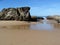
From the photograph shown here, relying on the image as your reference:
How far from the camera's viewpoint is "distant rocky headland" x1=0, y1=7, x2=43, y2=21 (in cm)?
2189

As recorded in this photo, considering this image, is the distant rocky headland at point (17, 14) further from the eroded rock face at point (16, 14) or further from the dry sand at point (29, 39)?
the dry sand at point (29, 39)

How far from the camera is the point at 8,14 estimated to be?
22984 millimetres

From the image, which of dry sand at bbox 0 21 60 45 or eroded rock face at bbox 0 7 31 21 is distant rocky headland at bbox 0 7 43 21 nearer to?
eroded rock face at bbox 0 7 31 21

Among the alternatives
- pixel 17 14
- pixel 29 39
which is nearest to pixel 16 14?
pixel 17 14

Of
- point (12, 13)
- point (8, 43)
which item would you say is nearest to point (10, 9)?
point (12, 13)

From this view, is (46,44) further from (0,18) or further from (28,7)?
(0,18)

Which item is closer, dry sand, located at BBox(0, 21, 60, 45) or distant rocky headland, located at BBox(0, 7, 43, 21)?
dry sand, located at BBox(0, 21, 60, 45)

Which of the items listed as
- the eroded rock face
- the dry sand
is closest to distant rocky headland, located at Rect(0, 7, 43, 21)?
the eroded rock face

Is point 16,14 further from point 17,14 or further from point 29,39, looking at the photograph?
point 29,39

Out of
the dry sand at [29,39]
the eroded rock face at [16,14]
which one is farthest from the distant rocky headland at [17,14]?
the dry sand at [29,39]

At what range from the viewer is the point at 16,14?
2253 centimetres

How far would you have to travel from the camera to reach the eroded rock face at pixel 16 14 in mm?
21891

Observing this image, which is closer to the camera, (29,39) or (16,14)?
(29,39)

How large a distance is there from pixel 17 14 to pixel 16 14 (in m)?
0.18
